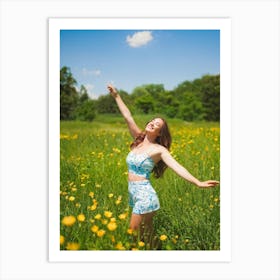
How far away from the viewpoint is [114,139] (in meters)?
2.57

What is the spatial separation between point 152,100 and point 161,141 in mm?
279

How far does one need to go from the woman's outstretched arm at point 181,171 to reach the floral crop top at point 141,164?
0.08 meters

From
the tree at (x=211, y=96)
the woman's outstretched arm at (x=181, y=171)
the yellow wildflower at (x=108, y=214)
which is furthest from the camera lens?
the tree at (x=211, y=96)

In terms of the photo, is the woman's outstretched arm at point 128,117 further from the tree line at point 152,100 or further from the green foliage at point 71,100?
the green foliage at point 71,100

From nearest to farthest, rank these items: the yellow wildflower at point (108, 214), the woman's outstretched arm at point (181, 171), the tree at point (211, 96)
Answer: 1. the woman's outstretched arm at point (181, 171)
2. the yellow wildflower at point (108, 214)
3. the tree at point (211, 96)

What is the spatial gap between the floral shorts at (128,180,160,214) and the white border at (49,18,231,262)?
31 cm

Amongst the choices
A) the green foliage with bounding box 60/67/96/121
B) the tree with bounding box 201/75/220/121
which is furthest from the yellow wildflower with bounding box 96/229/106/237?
the tree with bounding box 201/75/220/121

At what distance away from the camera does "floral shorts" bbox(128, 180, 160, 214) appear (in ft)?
7.13

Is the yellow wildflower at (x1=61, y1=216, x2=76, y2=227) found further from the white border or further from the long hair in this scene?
the long hair

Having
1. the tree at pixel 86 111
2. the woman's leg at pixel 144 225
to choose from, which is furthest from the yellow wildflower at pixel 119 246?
the tree at pixel 86 111

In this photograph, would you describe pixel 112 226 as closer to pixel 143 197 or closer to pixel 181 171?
pixel 143 197

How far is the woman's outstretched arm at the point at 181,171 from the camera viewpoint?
2117 millimetres
